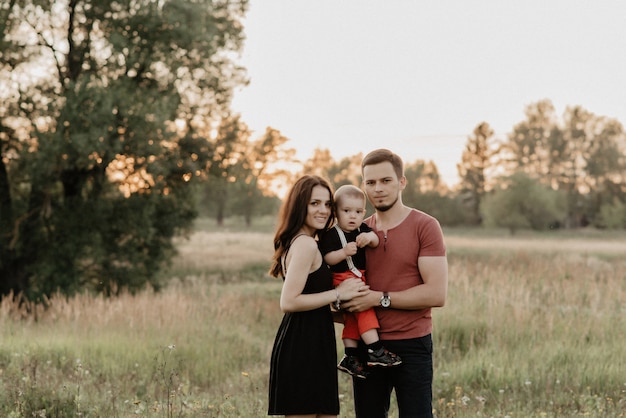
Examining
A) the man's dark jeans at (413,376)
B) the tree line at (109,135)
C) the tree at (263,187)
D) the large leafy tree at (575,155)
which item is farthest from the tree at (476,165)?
the man's dark jeans at (413,376)

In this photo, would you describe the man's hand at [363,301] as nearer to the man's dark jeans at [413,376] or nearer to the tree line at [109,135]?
the man's dark jeans at [413,376]

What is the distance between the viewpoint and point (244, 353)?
346 inches

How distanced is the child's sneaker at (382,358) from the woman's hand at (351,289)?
0.33 m

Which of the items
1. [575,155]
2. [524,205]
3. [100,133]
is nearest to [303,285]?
[100,133]

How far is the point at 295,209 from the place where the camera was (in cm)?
374

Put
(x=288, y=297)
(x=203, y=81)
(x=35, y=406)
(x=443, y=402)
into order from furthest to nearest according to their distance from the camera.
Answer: (x=203, y=81), (x=443, y=402), (x=35, y=406), (x=288, y=297)

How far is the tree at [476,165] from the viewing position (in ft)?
215

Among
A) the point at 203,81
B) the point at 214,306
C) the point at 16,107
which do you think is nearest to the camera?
the point at 214,306

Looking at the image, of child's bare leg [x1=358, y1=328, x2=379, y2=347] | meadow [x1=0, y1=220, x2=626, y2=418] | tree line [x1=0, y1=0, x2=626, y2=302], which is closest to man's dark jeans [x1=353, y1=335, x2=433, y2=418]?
child's bare leg [x1=358, y1=328, x2=379, y2=347]

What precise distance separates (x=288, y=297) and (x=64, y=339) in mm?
5733

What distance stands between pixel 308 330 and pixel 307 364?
7.5 inches

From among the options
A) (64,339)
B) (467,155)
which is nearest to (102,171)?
(64,339)

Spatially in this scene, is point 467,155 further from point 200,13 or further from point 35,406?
point 35,406

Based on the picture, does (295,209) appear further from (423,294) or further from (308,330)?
(423,294)
